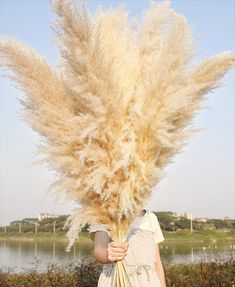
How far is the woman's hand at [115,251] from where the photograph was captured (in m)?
2.26

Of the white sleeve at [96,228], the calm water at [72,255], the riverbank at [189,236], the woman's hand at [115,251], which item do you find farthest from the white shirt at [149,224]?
the riverbank at [189,236]

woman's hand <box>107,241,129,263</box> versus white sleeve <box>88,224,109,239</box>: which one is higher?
white sleeve <box>88,224,109,239</box>

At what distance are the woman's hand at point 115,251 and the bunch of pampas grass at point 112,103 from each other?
34 millimetres

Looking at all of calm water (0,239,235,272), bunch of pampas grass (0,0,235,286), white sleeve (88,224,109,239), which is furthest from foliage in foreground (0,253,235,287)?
bunch of pampas grass (0,0,235,286)

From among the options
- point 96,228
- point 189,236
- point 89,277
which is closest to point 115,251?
point 96,228

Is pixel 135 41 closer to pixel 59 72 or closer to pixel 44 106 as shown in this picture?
pixel 59 72

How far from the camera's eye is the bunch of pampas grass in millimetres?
2104

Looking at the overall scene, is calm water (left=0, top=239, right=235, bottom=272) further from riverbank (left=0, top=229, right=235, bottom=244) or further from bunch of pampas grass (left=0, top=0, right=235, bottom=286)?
riverbank (left=0, top=229, right=235, bottom=244)

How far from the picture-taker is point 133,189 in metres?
2.19

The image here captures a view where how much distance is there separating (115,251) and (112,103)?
0.72m

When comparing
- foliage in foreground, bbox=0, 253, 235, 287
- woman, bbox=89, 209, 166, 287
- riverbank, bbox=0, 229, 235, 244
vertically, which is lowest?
riverbank, bbox=0, 229, 235, 244

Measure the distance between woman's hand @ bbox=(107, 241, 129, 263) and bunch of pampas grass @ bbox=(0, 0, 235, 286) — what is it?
1.3 inches

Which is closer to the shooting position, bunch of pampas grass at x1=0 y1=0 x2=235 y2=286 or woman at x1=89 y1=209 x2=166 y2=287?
bunch of pampas grass at x1=0 y1=0 x2=235 y2=286

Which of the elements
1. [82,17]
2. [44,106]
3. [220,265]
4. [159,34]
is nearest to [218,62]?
[159,34]
